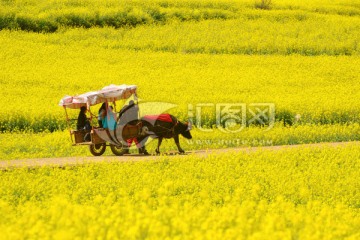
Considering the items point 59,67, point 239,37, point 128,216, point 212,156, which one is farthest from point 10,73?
point 128,216

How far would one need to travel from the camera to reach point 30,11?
40.7 m

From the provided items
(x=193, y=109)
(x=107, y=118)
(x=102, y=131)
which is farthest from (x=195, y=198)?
(x=193, y=109)

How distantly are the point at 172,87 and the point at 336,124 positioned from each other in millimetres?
7408

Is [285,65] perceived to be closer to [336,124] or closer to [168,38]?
[168,38]

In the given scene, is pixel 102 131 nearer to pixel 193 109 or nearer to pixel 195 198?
pixel 193 109

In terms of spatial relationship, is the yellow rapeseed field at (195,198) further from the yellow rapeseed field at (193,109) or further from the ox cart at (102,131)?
the ox cart at (102,131)

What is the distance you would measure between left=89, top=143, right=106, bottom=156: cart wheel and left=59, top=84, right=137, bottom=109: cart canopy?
0.95 metres

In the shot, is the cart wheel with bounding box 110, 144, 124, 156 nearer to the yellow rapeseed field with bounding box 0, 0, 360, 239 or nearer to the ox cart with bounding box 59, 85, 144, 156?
the ox cart with bounding box 59, 85, 144, 156

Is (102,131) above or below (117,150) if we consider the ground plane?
above

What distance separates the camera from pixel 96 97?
55.3 ft

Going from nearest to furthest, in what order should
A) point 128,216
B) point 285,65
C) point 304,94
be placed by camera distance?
1. point 128,216
2. point 304,94
3. point 285,65

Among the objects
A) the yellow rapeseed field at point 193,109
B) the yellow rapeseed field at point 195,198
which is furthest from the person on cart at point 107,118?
the yellow rapeseed field at point 195,198

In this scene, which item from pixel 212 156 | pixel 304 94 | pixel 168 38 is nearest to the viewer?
pixel 212 156

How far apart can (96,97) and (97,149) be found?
4.35ft
